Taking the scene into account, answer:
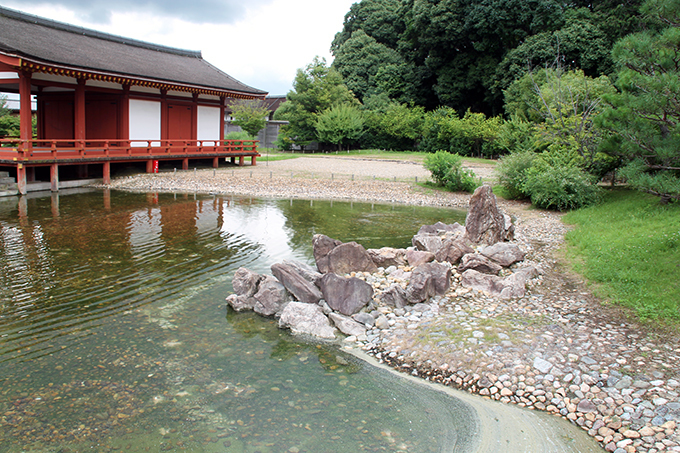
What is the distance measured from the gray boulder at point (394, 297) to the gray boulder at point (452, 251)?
237 centimetres

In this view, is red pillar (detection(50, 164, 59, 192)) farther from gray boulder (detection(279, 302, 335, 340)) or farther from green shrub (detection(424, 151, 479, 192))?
gray boulder (detection(279, 302, 335, 340))

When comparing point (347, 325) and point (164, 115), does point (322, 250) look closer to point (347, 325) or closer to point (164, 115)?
point (347, 325)

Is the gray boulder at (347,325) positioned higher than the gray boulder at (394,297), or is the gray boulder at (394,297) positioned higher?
the gray boulder at (394,297)

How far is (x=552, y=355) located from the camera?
249 inches

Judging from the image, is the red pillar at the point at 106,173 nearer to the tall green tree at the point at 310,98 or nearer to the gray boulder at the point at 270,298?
the gray boulder at the point at 270,298

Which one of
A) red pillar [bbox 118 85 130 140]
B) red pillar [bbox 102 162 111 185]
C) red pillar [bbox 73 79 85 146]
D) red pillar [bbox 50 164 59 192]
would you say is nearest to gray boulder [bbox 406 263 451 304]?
red pillar [bbox 50 164 59 192]

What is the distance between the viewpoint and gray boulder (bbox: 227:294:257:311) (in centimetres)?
825

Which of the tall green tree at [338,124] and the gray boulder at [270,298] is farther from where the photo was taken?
the tall green tree at [338,124]

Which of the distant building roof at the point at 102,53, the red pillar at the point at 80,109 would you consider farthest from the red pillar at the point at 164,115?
the red pillar at the point at 80,109

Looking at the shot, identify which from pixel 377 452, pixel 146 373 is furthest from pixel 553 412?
pixel 146 373

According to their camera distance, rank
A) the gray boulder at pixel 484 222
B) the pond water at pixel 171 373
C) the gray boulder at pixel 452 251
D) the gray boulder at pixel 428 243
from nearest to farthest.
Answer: the pond water at pixel 171 373 < the gray boulder at pixel 452 251 < the gray boulder at pixel 428 243 < the gray boulder at pixel 484 222

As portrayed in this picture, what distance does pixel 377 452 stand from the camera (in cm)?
492

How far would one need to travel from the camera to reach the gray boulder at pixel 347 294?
315 inches

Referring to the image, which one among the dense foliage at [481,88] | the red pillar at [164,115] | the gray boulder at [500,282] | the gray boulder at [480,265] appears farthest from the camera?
the red pillar at [164,115]
